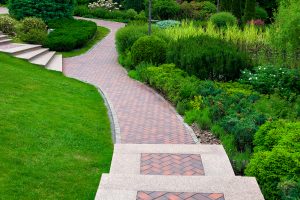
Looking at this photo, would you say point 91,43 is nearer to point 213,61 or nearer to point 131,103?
point 213,61

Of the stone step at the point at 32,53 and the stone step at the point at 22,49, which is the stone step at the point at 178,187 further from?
the stone step at the point at 22,49

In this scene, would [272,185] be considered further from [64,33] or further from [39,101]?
[64,33]

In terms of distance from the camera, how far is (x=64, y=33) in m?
21.6

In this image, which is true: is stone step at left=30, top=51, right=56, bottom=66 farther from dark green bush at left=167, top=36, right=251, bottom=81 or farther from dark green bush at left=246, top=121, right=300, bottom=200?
dark green bush at left=246, top=121, right=300, bottom=200

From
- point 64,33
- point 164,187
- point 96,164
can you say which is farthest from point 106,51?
point 164,187

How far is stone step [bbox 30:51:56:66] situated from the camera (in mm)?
15997

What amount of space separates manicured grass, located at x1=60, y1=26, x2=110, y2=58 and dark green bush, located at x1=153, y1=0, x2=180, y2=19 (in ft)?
20.2

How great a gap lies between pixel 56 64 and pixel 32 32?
399 centimetres

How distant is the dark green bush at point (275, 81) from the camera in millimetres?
12430

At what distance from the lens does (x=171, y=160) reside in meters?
7.02

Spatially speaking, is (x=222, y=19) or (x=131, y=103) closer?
(x=131, y=103)

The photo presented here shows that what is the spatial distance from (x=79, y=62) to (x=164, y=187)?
13130 millimetres

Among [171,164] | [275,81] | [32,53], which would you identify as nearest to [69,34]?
[32,53]

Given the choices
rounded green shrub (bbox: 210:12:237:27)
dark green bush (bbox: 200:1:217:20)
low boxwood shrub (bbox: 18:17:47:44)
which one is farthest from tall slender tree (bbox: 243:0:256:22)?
low boxwood shrub (bbox: 18:17:47:44)
